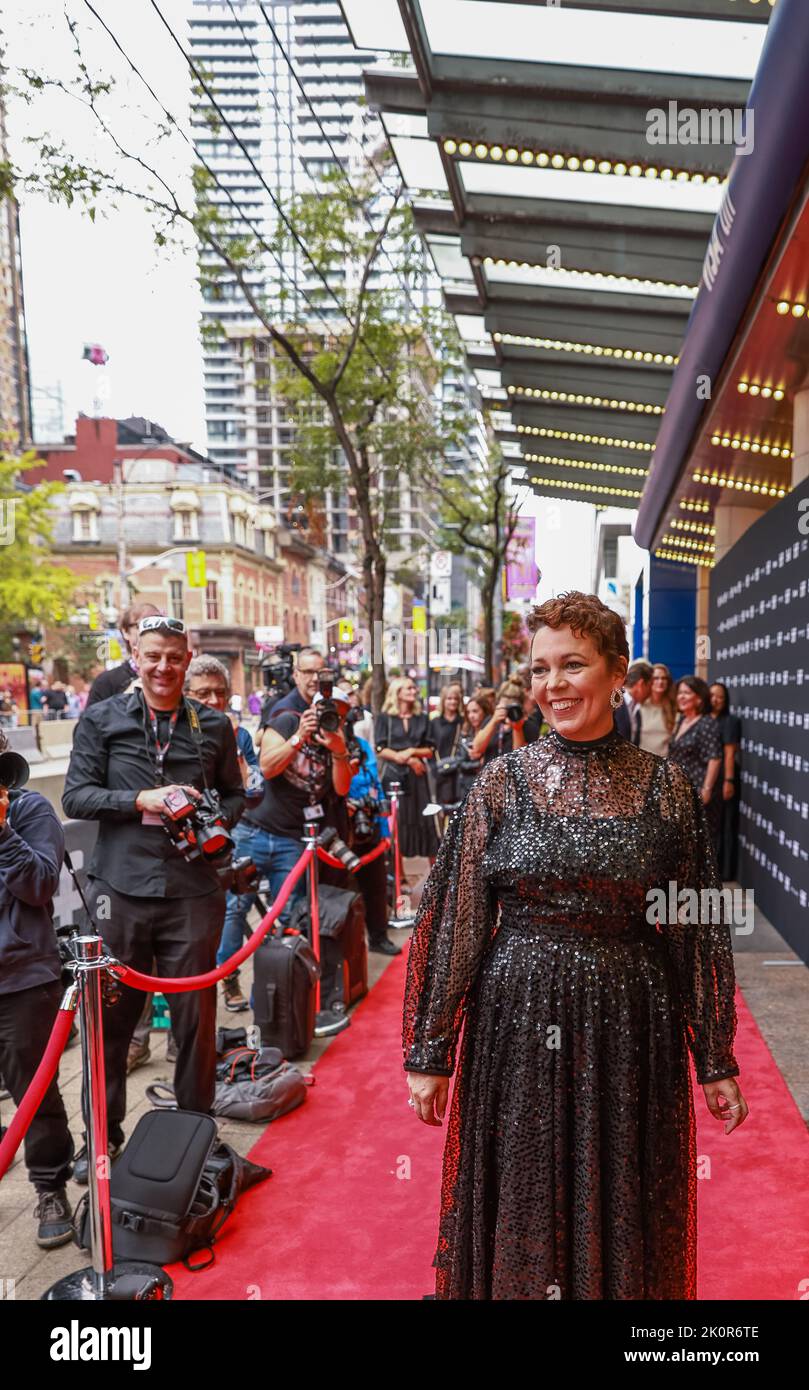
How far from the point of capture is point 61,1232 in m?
3.58

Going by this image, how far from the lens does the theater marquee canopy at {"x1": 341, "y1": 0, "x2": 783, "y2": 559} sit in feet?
18.7

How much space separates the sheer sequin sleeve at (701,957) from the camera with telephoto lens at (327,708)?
3.28m

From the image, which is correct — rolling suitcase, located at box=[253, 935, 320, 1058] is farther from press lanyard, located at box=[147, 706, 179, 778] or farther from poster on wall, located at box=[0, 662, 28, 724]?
poster on wall, located at box=[0, 662, 28, 724]

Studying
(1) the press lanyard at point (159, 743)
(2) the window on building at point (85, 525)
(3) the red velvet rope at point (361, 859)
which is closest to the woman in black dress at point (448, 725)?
(3) the red velvet rope at point (361, 859)

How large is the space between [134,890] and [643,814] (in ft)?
6.99

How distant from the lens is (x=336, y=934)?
5.90m

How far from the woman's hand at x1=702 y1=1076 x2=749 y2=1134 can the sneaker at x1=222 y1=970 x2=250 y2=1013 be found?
4.10 m

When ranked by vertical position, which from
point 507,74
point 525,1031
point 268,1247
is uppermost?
point 507,74

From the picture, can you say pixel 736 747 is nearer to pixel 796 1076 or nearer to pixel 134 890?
pixel 796 1076

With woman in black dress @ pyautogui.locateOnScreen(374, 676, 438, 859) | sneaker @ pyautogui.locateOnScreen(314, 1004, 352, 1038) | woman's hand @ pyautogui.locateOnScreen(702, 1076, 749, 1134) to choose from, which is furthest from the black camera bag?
woman in black dress @ pyautogui.locateOnScreen(374, 676, 438, 859)

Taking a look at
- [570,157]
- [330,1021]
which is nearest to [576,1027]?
[330,1021]

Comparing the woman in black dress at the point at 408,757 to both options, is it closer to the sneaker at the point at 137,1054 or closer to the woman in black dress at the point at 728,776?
the woman in black dress at the point at 728,776

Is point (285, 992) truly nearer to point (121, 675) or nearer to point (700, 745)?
point (121, 675)
